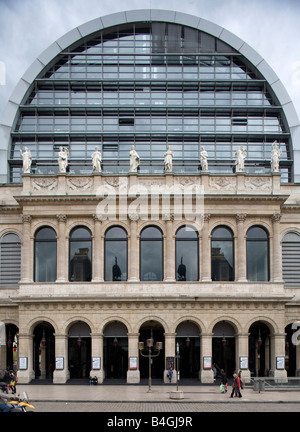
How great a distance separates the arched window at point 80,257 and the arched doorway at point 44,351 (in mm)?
5575

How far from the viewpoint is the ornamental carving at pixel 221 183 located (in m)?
52.2

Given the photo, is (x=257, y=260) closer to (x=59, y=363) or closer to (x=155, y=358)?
(x=155, y=358)

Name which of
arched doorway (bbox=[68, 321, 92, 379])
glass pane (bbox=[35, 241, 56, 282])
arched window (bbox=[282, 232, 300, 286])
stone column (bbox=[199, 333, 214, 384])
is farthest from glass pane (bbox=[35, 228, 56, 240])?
arched window (bbox=[282, 232, 300, 286])

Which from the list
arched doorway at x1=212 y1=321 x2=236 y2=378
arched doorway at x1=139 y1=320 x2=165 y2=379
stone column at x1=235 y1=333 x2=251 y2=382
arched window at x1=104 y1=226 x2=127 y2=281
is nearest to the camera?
stone column at x1=235 y1=333 x2=251 y2=382

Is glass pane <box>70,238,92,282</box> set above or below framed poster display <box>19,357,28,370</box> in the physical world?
above

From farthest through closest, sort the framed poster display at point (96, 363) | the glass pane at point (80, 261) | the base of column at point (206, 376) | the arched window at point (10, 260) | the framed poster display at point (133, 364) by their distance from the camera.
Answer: the arched window at point (10, 260) → the glass pane at point (80, 261) → the framed poster display at point (96, 363) → the framed poster display at point (133, 364) → the base of column at point (206, 376)

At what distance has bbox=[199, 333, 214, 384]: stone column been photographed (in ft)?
160

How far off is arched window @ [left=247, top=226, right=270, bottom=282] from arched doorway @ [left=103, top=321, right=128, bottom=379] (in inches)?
499

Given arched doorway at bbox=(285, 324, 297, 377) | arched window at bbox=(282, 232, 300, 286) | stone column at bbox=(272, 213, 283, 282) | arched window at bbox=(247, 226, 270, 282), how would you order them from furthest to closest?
arched doorway at bbox=(285, 324, 297, 377)
arched window at bbox=(282, 232, 300, 286)
arched window at bbox=(247, 226, 270, 282)
stone column at bbox=(272, 213, 283, 282)

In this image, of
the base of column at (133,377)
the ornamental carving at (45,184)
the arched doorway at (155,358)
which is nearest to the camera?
the base of column at (133,377)

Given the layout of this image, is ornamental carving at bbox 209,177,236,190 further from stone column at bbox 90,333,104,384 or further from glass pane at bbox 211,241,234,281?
stone column at bbox 90,333,104,384

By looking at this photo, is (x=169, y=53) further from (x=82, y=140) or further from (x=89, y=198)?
(x=89, y=198)

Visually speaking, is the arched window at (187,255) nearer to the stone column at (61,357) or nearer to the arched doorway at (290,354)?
the arched doorway at (290,354)

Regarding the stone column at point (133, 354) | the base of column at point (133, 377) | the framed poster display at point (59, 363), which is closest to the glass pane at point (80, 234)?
the stone column at point (133, 354)
